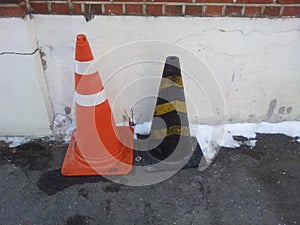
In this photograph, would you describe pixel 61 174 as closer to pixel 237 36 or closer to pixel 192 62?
pixel 192 62

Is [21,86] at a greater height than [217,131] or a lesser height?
greater

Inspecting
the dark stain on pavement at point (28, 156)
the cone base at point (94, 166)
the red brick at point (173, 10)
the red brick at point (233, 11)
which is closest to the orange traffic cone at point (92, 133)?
the cone base at point (94, 166)

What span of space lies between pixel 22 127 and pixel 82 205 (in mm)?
1004

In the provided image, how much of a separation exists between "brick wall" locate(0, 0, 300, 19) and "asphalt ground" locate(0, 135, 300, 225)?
115cm

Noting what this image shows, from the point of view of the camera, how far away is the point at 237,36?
247 centimetres

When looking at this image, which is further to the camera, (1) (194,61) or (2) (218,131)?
(2) (218,131)

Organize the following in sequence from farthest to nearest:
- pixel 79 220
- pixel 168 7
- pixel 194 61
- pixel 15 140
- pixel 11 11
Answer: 1. pixel 15 140
2. pixel 194 61
3. pixel 168 7
4. pixel 11 11
5. pixel 79 220

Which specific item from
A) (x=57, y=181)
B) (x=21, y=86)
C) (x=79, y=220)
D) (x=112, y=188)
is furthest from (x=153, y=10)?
(x=79, y=220)

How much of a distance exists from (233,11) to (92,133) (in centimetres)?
143

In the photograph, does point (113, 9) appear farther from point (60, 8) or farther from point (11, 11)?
point (11, 11)

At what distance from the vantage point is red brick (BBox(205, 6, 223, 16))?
2.34 meters

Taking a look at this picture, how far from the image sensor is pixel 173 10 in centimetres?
235

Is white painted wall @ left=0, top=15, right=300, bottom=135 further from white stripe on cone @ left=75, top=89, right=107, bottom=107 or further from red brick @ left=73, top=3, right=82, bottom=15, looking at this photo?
white stripe on cone @ left=75, top=89, right=107, bottom=107

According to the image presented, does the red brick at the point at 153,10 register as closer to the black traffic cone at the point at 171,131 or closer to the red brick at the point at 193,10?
the red brick at the point at 193,10
